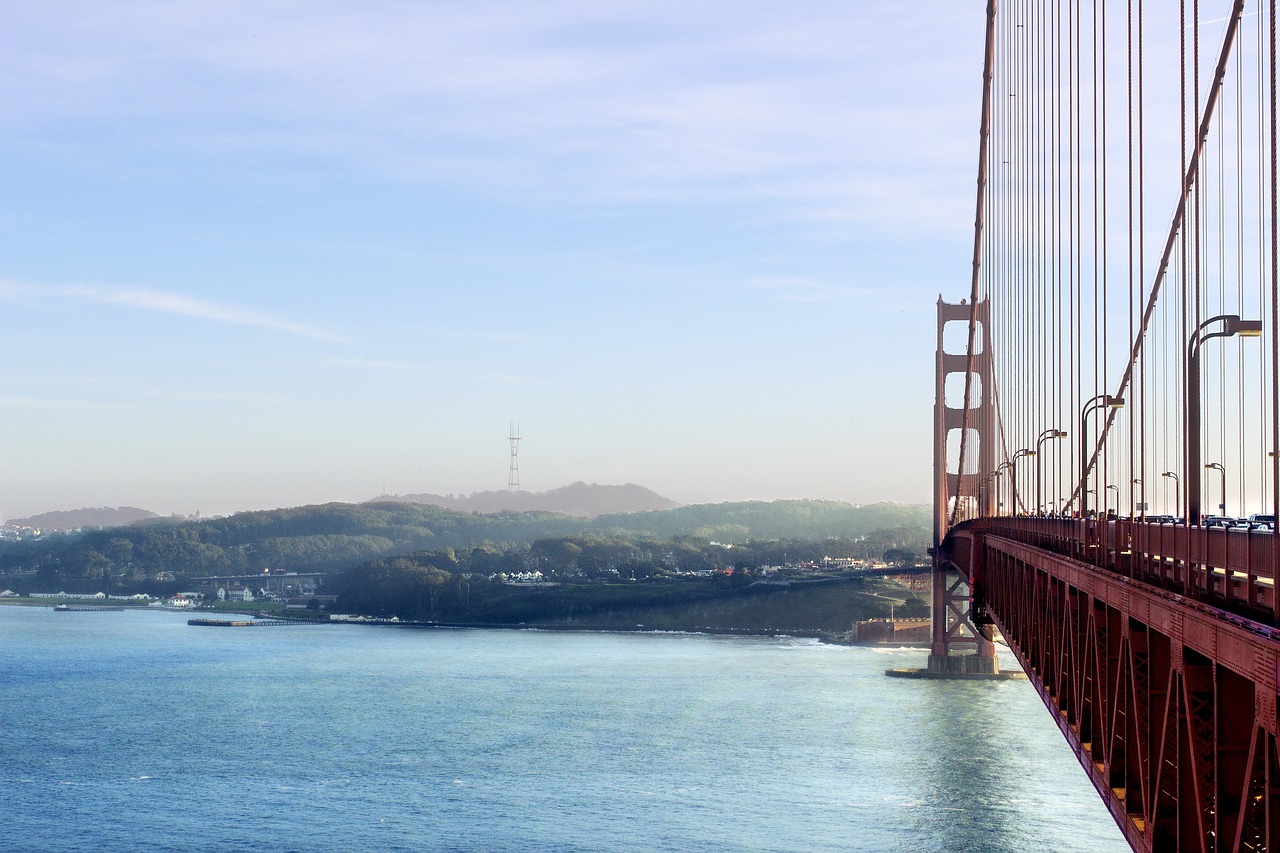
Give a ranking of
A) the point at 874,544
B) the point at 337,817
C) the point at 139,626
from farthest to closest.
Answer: the point at 874,544 → the point at 139,626 → the point at 337,817

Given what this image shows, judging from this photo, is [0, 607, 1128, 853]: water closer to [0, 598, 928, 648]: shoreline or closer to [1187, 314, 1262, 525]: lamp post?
[0, 598, 928, 648]: shoreline

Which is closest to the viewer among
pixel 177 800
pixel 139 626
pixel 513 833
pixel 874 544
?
pixel 513 833

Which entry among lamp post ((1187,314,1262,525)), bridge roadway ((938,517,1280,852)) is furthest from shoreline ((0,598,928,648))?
lamp post ((1187,314,1262,525))

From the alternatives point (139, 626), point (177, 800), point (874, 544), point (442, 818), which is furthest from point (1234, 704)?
point (874, 544)

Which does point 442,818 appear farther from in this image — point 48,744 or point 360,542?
point 360,542

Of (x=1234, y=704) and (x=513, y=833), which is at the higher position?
(x=1234, y=704)

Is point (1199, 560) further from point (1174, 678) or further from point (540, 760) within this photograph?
point (540, 760)

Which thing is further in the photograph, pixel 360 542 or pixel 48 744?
pixel 360 542

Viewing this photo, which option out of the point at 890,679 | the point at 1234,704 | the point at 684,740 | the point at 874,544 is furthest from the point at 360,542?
the point at 1234,704
